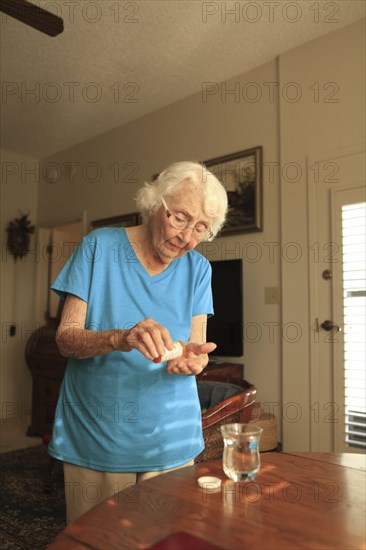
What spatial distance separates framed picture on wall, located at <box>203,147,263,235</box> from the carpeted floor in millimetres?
2172

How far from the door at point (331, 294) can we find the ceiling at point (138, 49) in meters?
0.90

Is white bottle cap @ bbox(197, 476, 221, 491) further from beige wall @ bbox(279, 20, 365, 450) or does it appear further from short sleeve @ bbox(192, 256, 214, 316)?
beige wall @ bbox(279, 20, 365, 450)

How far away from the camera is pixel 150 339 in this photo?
100cm

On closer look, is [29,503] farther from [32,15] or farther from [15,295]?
[15,295]

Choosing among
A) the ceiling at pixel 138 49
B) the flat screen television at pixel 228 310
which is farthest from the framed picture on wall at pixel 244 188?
the ceiling at pixel 138 49

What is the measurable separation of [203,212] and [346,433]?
2037 millimetres

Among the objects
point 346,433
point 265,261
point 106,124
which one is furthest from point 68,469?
point 106,124

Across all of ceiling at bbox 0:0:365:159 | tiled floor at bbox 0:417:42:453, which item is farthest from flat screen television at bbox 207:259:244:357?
tiled floor at bbox 0:417:42:453

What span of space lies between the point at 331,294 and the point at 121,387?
2.07m

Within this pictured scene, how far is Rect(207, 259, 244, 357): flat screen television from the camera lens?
3.26 meters

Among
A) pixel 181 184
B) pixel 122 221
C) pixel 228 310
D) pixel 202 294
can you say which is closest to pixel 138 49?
pixel 122 221

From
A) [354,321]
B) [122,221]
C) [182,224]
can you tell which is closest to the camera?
[182,224]

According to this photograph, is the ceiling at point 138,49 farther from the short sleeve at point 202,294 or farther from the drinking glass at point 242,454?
the drinking glass at point 242,454

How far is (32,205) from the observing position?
18.9ft
